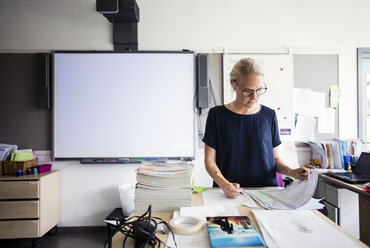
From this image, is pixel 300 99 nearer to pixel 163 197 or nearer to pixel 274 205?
pixel 274 205

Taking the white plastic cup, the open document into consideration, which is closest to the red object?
the white plastic cup

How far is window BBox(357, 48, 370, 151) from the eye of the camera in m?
2.67

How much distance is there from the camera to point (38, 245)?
2.28 m

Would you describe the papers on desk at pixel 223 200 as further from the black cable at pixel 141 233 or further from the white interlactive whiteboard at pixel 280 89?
the white interlactive whiteboard at pixel 280 89

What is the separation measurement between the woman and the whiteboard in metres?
1.23

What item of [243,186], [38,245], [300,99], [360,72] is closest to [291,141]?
[300,99]

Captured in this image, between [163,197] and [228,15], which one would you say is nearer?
[163,197]

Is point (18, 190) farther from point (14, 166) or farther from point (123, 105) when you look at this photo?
point (123, 105)

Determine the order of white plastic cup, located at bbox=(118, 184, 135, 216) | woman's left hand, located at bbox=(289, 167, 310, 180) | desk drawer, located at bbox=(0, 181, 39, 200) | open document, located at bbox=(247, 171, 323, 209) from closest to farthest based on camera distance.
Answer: open document, located at bbox=(247, 171, 323, 209)
woman's left hand, located at bbox=(289, 167, 310, 180)
desk drawer, located at bbox=(0, 181, 39, 200)
white plastic cup, located at bbox=(118, 184, 135, 216)

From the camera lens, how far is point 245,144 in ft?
4.38

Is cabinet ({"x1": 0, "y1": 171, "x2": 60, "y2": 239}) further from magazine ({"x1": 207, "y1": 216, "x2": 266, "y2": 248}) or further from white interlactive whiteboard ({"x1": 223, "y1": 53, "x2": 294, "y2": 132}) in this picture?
white interlactive whiteboard ({"x1": 223, "y1": 53, "x2": 294, "y2": 132})

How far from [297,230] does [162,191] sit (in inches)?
19.2

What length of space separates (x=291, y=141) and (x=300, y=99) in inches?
19.9

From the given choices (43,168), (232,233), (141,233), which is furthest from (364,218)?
(43,168)
